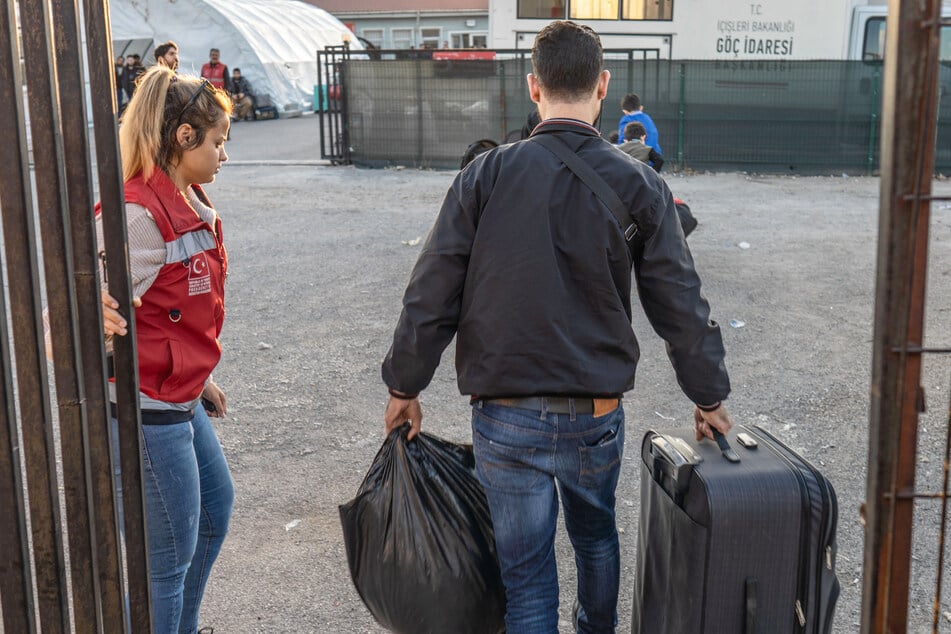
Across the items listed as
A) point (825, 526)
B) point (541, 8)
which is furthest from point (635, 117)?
point (825, 526)

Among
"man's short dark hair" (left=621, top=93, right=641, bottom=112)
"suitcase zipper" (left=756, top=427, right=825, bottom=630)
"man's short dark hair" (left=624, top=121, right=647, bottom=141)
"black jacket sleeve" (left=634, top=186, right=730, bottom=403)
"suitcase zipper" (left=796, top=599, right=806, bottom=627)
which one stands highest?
"man's short dark hair" (left=621, top=93, right=641, bottom=112)

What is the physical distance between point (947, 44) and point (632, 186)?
16.6 meters

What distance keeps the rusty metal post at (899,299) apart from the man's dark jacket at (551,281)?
3.20 ft

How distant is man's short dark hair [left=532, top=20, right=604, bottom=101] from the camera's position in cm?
268

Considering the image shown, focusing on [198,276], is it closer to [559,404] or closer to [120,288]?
[120,288]

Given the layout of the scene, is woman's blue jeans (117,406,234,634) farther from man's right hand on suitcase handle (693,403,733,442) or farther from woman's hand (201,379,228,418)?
man's right hand on suitcase handle (693,403,733,442)

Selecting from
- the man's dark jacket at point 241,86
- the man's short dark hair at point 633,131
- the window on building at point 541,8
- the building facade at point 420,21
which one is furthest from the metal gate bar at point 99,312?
the building facade at point 420,21

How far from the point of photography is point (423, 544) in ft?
9.10

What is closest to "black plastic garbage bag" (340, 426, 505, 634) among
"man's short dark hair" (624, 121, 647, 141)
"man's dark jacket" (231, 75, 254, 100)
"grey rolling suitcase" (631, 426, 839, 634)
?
"grey rolling suitcase" (631, 426, 839, 634)

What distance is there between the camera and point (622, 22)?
→ 1762cm

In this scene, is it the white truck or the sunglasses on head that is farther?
the white truck

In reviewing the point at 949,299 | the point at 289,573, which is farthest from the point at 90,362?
the point at 949,299

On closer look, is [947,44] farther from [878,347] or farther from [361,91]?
[878,347]

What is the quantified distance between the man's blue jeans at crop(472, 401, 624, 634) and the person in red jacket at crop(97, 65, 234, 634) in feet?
2.59
